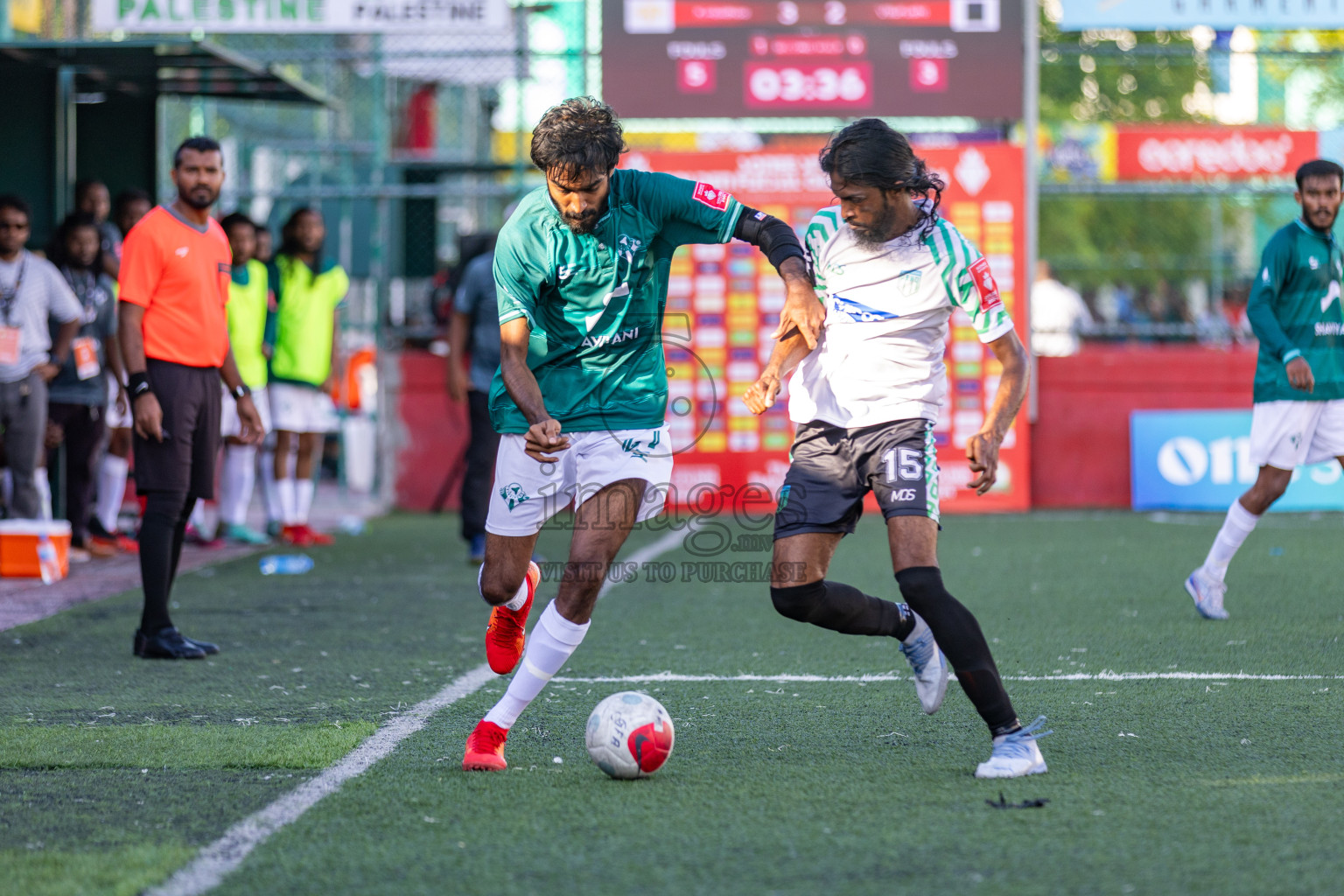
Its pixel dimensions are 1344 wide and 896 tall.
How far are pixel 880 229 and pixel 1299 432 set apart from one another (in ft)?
12.2

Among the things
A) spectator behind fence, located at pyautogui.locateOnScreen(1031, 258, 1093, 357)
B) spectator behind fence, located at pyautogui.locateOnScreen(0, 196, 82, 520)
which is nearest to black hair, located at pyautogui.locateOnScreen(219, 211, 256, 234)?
spectator behind fence, located at pyautogui.locateOnScreen(0, 196, 82, 520)

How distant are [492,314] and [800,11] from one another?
4.82 m

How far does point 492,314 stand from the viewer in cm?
994

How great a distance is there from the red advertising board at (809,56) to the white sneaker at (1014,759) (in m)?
9.46

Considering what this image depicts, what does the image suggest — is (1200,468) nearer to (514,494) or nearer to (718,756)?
(718,756)

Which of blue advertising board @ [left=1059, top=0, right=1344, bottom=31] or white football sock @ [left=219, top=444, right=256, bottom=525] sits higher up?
blue advertising board @ [left=1059, top=0, right=1344, bottom=31]

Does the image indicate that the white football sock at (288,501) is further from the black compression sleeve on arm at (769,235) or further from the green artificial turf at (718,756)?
the black compression sleeve on arm at (769,235)

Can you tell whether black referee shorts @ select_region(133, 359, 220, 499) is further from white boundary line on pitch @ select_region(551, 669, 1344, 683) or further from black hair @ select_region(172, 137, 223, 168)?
white boundary line on pitch @ select_region(551, 669, 1344, 683)

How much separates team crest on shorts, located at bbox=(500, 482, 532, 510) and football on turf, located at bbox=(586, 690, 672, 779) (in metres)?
0.72

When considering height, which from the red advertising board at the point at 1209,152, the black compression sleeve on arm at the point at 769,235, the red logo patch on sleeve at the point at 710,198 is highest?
the red advertising board at the point at 1209,152

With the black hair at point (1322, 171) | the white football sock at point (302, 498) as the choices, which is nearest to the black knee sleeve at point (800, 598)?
the black hair at point (1322, 171)

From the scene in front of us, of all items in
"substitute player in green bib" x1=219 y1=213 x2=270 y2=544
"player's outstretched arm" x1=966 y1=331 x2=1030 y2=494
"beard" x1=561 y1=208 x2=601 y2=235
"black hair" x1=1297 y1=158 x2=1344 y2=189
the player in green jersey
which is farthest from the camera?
"substitute player in green bib" x1=219 y1=213 x2=270 y2=544

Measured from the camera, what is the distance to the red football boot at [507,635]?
5.20 metres

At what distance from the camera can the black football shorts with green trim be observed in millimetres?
4547
